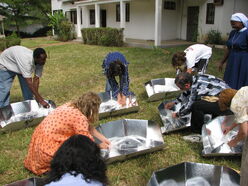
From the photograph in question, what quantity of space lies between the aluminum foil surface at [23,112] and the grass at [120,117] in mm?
204

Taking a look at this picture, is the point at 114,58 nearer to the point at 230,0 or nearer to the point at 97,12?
the point at 230,0

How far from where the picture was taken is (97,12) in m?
16.8

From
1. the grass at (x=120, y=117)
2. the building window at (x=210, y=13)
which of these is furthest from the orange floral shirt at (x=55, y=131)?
the building window at (x=210, y=13)

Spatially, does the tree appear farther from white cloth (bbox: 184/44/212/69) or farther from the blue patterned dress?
the blue patterned dress

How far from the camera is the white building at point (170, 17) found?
11961 mm

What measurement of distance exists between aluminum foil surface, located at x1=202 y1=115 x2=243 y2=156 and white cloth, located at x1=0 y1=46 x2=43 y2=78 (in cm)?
274

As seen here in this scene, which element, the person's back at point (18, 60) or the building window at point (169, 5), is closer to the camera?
the person's back at point (18, 60)

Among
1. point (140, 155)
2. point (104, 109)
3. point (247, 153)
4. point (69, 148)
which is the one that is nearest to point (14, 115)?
point (104, 109)

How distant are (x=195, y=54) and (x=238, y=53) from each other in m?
0.66

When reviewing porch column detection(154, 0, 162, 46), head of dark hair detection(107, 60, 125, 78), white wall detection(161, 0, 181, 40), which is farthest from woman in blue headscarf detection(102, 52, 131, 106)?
white wall detection(161, 0, 181, 40)

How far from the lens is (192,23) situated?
1384cm

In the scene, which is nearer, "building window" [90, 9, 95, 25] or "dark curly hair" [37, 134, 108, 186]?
"dark curly hair" [37, 134, 108, 186]

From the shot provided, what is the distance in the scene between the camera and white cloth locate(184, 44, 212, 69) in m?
4.27

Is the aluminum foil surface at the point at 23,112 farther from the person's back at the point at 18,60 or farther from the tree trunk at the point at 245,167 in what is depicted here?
the tree trunk at the point at 245,167
